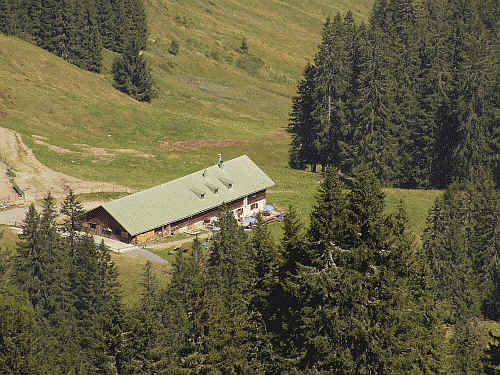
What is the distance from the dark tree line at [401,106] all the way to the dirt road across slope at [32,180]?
107 feet

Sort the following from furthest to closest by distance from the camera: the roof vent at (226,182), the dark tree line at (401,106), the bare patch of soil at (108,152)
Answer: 1. the bare patch of soil at (108,152)
2. the dark tree line at (401,106)
3. the roof vent at (226,182)

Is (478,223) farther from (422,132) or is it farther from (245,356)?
(245,356)

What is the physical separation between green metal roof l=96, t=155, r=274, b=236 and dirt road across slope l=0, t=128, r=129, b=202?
35.9ft

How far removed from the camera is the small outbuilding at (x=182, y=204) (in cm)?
7394

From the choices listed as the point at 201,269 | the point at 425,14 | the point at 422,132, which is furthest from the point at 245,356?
the point at 425,14

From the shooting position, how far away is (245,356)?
32281 mm

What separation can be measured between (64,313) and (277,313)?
27.8 metres

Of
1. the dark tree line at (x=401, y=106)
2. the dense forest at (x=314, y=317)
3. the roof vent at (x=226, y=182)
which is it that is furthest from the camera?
the dark tree line at (x=401, y=106)

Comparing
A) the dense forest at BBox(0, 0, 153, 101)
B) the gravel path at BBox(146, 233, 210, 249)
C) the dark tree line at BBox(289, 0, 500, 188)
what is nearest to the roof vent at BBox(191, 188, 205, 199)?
the gravel path at BBox(146, 233, 210, 249)

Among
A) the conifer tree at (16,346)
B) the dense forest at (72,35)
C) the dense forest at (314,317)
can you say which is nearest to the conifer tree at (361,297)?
the dense forest at (314,317)

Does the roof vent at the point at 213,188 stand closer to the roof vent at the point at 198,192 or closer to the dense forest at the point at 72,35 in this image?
the roof vent at the point at 198,192

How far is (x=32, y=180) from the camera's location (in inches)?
3541

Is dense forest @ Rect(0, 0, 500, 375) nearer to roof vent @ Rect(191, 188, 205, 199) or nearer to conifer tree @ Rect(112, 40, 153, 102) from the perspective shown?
conifer tree @ Rect(112, 40, 153, 102)

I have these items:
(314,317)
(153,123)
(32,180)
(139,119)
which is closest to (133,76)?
(139,119)
